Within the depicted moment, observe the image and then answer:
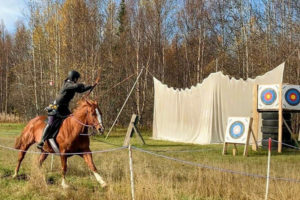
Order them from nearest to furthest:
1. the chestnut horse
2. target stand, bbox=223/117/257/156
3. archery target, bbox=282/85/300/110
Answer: the chestnut horse, target stand, bbox=223/117/257/156, archery target, bbox=282/85/300/110

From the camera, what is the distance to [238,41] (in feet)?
90.8

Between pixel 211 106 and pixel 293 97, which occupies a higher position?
pixel 293 97

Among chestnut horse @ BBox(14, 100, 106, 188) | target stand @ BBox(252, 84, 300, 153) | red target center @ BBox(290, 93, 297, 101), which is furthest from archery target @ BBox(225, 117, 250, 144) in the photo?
chestnut horse @ BBox(14, 100, 106, 188)

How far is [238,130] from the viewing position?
500 inches

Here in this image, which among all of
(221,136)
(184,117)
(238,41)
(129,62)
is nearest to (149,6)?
(129,62)

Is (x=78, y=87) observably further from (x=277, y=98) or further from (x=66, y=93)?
(x=277, y=98)

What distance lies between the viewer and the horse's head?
6.64 meters

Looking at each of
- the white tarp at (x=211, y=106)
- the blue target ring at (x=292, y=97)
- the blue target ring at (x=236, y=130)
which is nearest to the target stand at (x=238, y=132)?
the blue target ring at (x=236, y=130)

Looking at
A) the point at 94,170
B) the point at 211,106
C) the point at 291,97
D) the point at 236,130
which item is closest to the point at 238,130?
the point at 236,130

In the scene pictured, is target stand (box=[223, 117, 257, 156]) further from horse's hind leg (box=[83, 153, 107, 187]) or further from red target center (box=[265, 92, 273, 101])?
horse's hind leg (box=[83, 153, 107, 187])

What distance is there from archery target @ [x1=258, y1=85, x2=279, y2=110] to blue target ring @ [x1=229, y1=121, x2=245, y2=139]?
54.2 inches

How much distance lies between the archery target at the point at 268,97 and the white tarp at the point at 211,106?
4.26 feet

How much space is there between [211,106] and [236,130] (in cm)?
341

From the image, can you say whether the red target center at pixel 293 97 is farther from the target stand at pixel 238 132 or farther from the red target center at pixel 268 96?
the target stand at pixel 238 132
